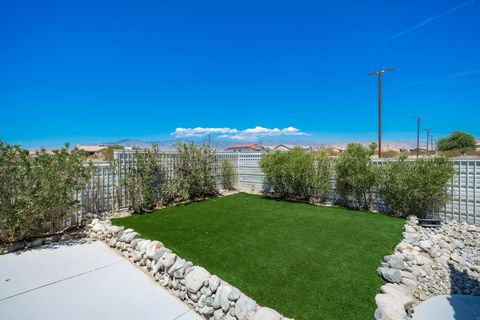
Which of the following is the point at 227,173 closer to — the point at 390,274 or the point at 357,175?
the point at 357,175

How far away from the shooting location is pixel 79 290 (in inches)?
126

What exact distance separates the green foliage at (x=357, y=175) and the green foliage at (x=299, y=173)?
616 mm

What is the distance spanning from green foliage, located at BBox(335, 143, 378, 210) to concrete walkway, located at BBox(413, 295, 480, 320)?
4.19 metres

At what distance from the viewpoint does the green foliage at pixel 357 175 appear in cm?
720

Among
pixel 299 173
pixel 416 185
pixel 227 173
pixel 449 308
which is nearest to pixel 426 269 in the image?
pixel 449 308

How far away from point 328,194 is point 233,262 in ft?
18.5

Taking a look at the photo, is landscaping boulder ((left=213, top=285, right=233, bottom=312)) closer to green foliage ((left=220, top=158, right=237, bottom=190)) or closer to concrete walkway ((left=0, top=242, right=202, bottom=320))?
concrete walkway ((left=0, top=242, right=202, bottom=320))

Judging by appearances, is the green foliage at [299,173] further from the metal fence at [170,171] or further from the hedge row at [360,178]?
the metal fence at [170,171]

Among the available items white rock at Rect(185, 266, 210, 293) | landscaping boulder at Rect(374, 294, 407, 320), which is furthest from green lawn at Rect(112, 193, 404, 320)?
white rock at Rect(185, 266, 210, 293)

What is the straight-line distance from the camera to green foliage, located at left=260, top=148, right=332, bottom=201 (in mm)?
8352

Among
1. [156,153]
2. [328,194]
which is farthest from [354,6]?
[156,153]

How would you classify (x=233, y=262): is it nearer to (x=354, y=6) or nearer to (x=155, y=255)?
(x=155, y=255)

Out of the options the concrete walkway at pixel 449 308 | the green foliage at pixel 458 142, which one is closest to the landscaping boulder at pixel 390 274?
the concrete walkway at pixel 449 308

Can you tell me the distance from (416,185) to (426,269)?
3.04 metres
